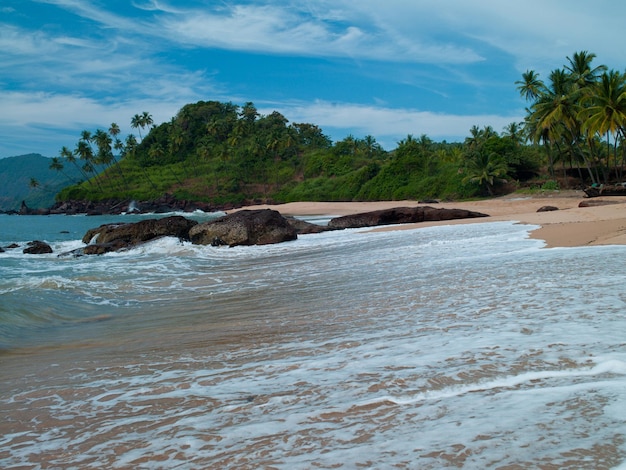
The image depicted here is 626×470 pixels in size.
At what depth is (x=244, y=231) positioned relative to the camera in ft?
60.5

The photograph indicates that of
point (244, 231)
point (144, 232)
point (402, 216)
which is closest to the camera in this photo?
point (244, 231)

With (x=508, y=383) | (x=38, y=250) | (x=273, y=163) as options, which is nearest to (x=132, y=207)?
(x=273, y=163)

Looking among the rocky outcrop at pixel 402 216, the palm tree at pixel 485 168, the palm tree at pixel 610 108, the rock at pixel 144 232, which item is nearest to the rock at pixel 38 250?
the rock at pixel 144 232

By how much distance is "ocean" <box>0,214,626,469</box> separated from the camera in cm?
242

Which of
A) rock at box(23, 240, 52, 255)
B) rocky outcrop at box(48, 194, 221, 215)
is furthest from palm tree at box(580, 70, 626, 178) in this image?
rocky outcrop at box(48, 194, 221, 215)

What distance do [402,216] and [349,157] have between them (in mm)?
57119

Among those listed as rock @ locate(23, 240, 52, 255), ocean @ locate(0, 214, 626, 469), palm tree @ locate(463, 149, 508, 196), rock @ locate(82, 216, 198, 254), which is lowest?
ocean @ locate(0, 214, 626, 469)

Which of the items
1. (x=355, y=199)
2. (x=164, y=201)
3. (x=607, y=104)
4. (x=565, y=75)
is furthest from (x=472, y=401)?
(x=164, y=201)

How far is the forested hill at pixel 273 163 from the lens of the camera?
170ft

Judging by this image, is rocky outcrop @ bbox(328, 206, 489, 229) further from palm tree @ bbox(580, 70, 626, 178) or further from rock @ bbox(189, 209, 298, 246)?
palm tree @ bbox(580, 70, 626, 178)

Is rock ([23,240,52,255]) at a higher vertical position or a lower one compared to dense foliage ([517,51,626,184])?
lower

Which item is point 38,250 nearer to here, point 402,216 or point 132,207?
point 402,216

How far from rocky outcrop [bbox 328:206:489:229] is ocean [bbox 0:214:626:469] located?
1492 centimetres

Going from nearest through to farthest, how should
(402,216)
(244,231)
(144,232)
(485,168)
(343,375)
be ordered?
(343,375)
(244,231)
(144,232)
(402,216)
(485,168)
